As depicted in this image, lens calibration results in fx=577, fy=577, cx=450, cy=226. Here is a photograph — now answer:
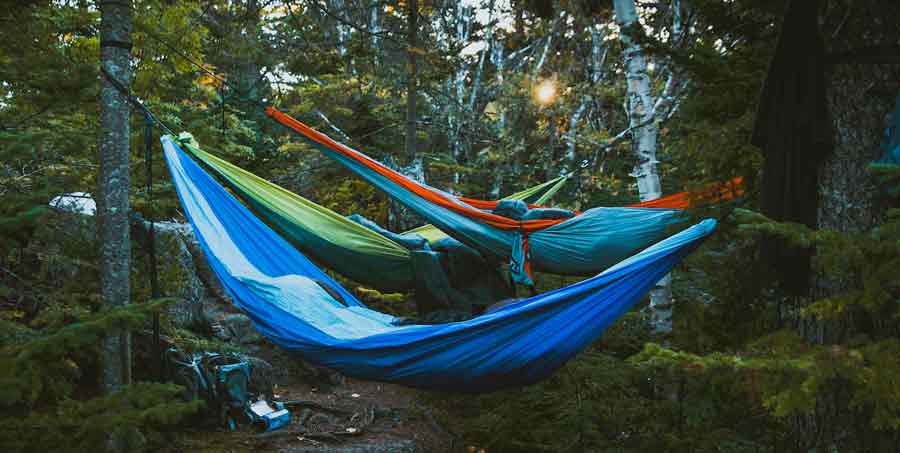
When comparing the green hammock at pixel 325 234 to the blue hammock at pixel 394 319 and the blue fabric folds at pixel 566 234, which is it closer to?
the blue hammock at pixel 394 319

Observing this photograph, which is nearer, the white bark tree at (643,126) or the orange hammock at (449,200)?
the orange hammock at (449,200)

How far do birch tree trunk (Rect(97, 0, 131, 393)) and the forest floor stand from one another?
2.20ft

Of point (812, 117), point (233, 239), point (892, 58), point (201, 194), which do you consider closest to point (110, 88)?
point (201, 194)

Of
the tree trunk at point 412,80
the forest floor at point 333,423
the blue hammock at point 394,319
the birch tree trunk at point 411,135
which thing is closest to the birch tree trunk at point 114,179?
the blue hammock at point 394,319

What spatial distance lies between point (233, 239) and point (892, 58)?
2.52 m

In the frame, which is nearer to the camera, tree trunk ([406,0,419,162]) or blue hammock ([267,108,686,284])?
blue hammock ([267,108,686,284])

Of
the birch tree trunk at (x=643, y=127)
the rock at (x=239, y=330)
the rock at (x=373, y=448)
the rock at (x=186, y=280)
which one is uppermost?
the birch tree trunk at (x=643, y=127)

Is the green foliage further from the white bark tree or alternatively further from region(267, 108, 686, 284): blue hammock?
the white bark tree

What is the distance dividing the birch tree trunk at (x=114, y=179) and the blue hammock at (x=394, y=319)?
30cm

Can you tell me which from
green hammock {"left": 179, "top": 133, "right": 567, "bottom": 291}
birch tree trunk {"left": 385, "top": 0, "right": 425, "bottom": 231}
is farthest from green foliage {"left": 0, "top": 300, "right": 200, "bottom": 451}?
birch tree trunk {"left": 385, "top": 0, "right": 425, "bottom": 231}

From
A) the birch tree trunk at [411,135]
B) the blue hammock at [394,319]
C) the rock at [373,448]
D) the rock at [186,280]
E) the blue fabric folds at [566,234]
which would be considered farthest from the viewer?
the birch tree trunk at [411,135]

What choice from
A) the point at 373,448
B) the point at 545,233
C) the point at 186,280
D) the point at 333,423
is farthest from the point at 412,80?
the point at 373,448

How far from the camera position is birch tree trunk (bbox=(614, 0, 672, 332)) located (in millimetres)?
3045

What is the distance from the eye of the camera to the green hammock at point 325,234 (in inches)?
111
